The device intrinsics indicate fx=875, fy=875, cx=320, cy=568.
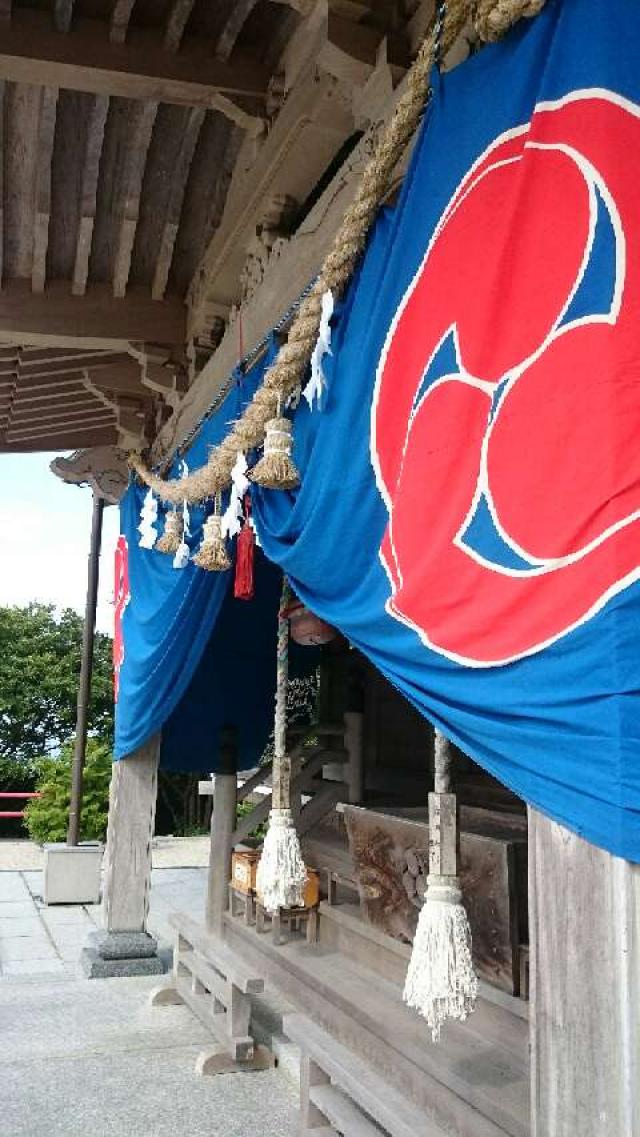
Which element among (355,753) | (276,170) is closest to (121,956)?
(355,753)

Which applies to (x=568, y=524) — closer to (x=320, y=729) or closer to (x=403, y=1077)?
(x=403, y=1077)

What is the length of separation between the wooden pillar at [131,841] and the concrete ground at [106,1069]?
39 centimetres

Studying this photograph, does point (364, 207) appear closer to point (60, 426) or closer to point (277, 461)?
point (277, 461)

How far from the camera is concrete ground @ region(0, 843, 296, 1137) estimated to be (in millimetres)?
3283

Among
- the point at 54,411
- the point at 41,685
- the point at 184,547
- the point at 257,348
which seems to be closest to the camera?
the point at 257,348

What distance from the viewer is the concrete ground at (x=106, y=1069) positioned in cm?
328

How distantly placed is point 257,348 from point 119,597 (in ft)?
8.77

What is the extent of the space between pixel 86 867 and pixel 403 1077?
5341mm

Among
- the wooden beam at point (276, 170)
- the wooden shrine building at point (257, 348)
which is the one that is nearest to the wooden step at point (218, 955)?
the wooden shrine building at point (257, 348)

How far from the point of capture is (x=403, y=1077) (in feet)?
8.39

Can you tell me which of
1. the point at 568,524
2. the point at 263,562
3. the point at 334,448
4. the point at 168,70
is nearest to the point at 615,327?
the point at 568,524

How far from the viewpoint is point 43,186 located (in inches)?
135

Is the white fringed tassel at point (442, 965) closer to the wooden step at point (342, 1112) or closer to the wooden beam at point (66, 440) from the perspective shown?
the wooden step at point (342, 1112)

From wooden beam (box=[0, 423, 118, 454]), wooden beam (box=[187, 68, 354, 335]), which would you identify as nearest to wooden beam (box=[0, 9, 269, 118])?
wooden beam (box=[187, 68, 354, 335])
